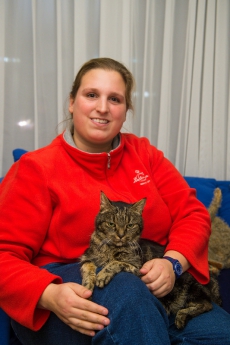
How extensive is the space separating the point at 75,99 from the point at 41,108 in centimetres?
94

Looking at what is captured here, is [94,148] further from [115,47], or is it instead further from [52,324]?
[115,47]

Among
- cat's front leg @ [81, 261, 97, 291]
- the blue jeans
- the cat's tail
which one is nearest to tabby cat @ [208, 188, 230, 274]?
the cat's tail

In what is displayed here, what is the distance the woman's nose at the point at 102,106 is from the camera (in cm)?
→ 134

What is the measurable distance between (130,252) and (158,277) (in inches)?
5.7

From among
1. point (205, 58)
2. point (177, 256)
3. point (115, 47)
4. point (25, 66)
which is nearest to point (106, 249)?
point (177, 256)

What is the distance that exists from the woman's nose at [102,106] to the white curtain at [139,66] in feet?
3.07

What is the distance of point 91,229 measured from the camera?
1281 millimetres

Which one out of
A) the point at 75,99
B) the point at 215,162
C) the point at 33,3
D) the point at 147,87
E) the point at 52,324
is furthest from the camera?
the point at 215,162

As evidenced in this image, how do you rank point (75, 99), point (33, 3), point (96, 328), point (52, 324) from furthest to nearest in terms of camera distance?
point (33, 3)
point (75, 99)
point (52, 324)
point (96, 328)

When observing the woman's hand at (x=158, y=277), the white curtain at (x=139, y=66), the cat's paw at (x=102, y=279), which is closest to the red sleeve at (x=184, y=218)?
the woman's hand at (x=158, y=277)

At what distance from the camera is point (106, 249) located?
3.95ft

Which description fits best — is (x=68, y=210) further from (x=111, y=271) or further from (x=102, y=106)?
(x=102, y=106)

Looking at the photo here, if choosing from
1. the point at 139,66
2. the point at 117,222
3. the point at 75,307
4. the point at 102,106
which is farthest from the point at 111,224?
the point at 139,66

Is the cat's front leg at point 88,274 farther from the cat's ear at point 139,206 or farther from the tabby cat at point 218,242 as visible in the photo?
the tabby cat at point 218,242
